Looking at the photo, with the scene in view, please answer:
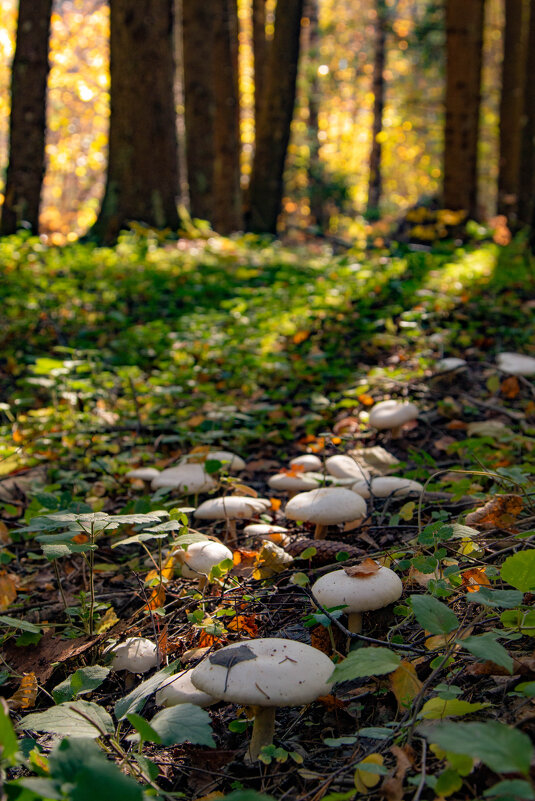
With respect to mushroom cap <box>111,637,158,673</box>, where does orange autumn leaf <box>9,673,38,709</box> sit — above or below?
below

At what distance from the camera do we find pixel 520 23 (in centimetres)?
1334

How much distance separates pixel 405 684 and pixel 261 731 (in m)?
0.38

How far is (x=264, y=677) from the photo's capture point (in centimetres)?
156

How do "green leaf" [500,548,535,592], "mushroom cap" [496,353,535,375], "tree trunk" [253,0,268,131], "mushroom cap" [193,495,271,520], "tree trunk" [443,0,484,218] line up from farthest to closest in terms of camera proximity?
"tree trunk" [253,0,268,131] → "tree trunk" [443,0,484,218] → "mushroom cap" [496,353,535,375] → "mushroom cap" [193,495,271,520] → "green leaf" [500,548,535,592]

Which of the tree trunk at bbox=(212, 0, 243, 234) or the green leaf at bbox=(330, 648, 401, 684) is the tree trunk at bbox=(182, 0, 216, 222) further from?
the green leaf at bbox=(330, 648, 401, 684)

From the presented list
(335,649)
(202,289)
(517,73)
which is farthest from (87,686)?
(517,73)

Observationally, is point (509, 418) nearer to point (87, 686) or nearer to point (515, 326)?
point (515, 326)

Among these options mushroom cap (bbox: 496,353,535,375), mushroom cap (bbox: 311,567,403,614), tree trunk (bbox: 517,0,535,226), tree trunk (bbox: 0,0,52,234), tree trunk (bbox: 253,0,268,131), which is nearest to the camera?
mushroom cap (bbox: 311,567,403,614)

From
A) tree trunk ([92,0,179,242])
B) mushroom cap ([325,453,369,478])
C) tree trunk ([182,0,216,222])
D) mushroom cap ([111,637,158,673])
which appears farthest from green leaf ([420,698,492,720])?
tree trunk ([182,0,216,222])

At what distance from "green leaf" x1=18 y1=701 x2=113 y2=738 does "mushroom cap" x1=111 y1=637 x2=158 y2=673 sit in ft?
1.34

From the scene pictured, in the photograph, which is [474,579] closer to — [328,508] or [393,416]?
[328,508]

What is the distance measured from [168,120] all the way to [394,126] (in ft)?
60.9

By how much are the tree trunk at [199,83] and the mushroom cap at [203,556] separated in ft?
31.3

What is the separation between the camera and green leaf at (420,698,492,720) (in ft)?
5.00
